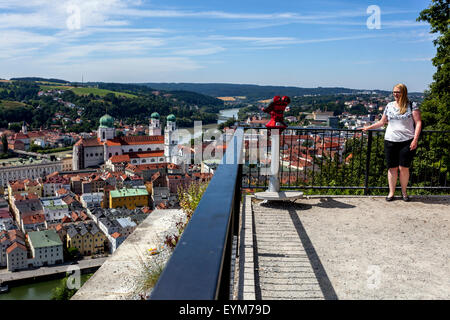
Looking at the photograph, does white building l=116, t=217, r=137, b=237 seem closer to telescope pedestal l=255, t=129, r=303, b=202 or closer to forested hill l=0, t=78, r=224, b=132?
telescope pedestal l=255, t=129, r=303, b=202

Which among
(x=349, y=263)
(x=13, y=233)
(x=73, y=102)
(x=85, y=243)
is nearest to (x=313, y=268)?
(x=349, y=263)

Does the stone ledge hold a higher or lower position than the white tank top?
lower

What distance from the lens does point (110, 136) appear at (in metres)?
68.5

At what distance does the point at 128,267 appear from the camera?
12.1ft

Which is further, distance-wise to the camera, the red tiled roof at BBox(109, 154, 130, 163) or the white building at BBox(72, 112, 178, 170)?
the white building at BBox(72, 112, 178, 170)

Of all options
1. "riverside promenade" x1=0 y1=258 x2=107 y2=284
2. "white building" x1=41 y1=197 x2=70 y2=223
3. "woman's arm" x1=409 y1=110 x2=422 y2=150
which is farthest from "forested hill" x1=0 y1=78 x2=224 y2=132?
"woman's arm" x1=409 y1=110 x2=422 y2=150

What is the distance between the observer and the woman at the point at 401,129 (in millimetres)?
4453

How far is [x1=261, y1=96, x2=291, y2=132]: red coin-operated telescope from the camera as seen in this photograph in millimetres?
4516

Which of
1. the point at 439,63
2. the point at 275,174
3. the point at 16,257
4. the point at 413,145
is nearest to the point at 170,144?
the point at 16,257

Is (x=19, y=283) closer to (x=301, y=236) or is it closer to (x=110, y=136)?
(x=301, y=236)

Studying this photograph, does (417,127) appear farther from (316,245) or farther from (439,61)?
(439,61)

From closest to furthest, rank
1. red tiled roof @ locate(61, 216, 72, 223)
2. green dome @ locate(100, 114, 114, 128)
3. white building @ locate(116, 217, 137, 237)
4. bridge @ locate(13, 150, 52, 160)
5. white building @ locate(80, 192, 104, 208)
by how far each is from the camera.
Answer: white building @ locate(116, 217, 137, 237) < red tiled roof @ locate(61, 216, 72, 223) < white building @ locate(80, 192, 104, 208) < green dome @ locate(100, 114, 114, 128) < bridge @ locate(13, 150, 52, 160)

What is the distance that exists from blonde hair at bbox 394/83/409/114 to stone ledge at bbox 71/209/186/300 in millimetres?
2888
